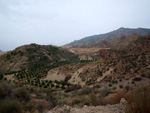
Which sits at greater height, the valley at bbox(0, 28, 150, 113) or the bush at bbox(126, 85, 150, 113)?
the bush at bbox(126, 85, 150, 113)

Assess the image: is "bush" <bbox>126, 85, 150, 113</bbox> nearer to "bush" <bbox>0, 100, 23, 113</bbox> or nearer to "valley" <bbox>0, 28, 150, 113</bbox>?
"valley" <bbox>0, 28, 150, 113</bbox>

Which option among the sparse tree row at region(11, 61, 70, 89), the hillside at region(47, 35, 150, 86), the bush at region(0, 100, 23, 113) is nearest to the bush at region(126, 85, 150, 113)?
the bush at region(0, 100, 23, 113)

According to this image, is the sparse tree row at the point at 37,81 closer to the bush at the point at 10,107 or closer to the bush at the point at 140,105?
the bush at the point at 10,107

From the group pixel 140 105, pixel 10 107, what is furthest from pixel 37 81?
pixel 140 105

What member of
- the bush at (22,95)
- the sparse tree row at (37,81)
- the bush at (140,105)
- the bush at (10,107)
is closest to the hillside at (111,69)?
the sparse tree row at (37,81)

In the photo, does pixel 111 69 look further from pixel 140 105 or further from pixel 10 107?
pixel 10 107

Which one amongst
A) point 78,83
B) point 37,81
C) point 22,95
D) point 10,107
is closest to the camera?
point 10,107

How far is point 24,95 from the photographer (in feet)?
24.0

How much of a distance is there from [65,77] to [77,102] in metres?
18.4

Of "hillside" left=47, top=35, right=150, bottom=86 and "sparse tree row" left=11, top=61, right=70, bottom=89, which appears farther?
"sparse tree row" left=11, top=61, right=70, bottom=89

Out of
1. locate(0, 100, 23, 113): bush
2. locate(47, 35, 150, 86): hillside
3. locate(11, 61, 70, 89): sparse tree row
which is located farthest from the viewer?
locate(11, 61, 70, 89): sparse tree row

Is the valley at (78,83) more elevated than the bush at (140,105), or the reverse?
the bush at (140,105)

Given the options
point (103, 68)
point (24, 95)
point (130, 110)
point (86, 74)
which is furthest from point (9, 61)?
point (130, 110)

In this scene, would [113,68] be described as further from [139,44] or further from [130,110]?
[139,44]
